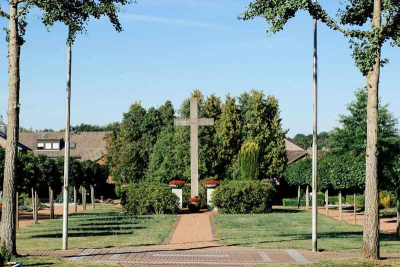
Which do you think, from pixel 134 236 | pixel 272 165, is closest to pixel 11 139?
pixel 134 236

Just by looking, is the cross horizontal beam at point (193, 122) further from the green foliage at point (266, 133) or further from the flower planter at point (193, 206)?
the green foliage at point (266, 133)

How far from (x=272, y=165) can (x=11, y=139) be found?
4046cm

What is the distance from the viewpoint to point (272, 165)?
55438mm

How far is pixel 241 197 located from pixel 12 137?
67.4 ft

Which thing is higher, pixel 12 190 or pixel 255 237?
pixel 12 190

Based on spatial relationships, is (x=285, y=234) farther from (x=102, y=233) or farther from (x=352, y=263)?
(x=352, y=263)

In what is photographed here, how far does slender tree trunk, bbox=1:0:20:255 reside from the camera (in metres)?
16.6

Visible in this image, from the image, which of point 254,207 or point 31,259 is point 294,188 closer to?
point 254,207

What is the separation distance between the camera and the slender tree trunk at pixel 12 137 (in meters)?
16.6

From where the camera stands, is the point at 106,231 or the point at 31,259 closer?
the point at 31,259

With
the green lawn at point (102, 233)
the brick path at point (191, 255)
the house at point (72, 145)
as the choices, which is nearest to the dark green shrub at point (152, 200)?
the green lawn at point (102, 233)

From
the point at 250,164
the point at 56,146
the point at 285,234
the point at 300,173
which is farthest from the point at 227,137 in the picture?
the point at 285,234

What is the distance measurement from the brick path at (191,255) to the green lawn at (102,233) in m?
1.35

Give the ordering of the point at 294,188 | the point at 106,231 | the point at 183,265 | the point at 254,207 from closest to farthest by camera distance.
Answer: the point at 183,265 < the point at 106,231 < the point at 254,207 < the point at 294,188
